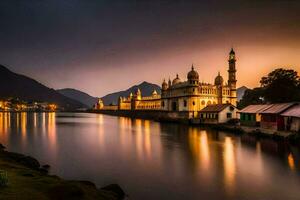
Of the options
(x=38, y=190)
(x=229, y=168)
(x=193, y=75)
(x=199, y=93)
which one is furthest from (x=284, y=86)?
(x=38, y=190)

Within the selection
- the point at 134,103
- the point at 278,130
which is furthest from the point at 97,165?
the point at 134,103

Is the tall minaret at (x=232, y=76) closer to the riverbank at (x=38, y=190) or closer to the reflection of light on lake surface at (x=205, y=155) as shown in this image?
the reflection of light on lake surface at (x=205, y=155)

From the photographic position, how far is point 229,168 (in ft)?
89.3

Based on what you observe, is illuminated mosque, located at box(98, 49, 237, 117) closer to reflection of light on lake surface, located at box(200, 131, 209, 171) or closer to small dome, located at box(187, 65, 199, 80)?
small dome, located at box(187, 65, 199, 80)

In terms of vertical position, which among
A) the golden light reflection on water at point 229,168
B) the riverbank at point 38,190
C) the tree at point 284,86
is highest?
the tree at point 284,86

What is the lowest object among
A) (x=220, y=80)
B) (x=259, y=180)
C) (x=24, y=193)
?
(x=259, y=180)

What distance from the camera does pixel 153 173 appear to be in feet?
82.7

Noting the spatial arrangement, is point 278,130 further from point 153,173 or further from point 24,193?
point 24,193

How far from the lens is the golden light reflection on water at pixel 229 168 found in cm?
2106

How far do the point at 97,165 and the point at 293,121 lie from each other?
104ft

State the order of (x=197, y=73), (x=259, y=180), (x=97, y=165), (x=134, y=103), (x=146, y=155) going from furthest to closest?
(x=134, y=103)
(x=197, y=73)
(x=146, y=155)
(x=97, y=165)
(x=259, y=180)

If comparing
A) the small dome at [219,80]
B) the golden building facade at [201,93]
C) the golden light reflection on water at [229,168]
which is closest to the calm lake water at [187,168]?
the golden light reflection on water at [229,168]

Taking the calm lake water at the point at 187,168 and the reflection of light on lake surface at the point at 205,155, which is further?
the reflection of light on lake surface at the point at 205,155

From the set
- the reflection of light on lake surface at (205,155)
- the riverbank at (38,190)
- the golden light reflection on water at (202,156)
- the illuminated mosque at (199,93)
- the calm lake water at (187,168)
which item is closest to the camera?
the riverbank at (38,190)
